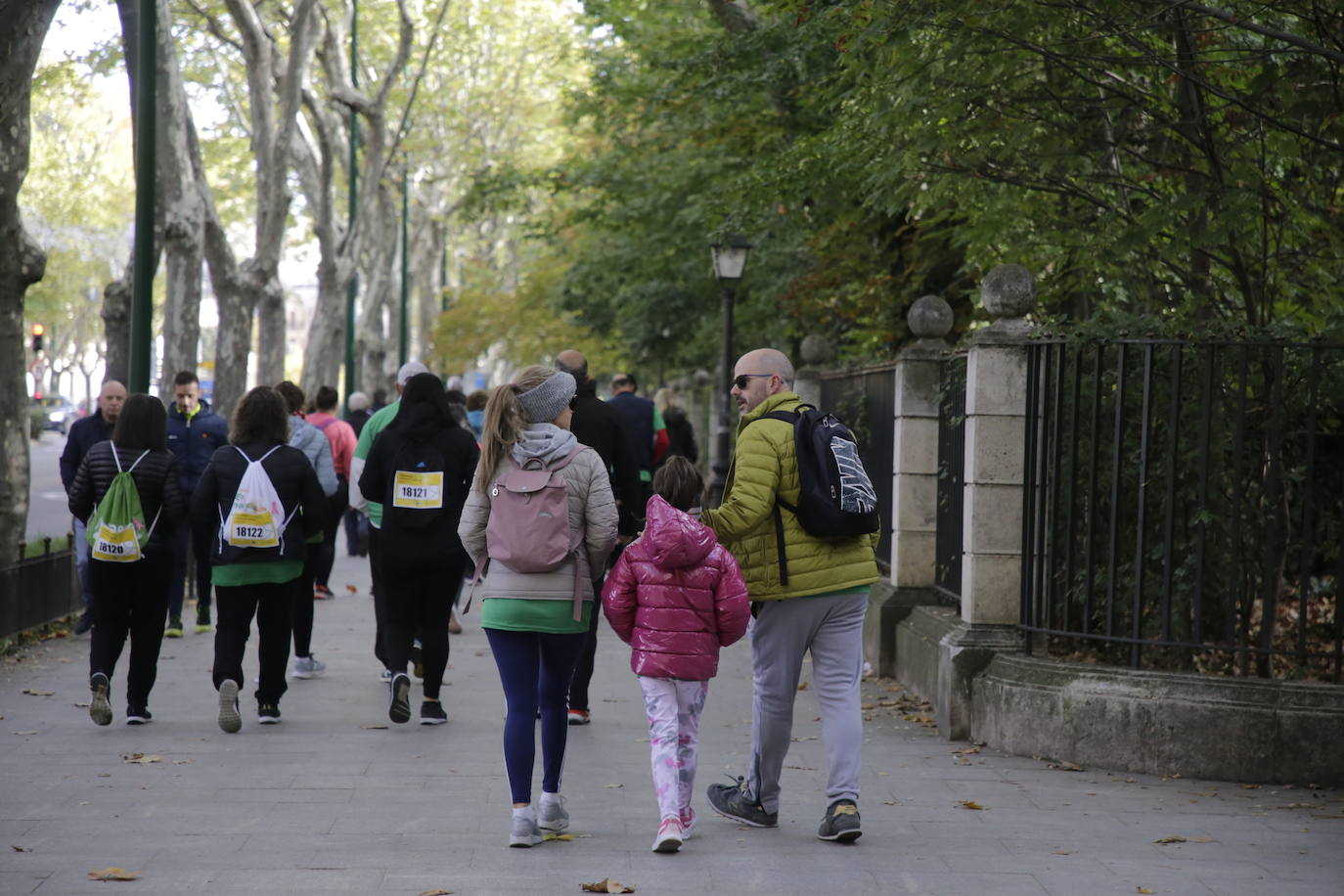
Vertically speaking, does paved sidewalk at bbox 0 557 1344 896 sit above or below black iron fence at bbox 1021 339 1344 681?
below

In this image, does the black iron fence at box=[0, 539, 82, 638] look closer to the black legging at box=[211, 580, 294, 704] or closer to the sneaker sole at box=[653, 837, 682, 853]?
the black legging at box=[211, 580, 294, 704]

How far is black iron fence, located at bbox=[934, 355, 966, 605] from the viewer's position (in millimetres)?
9555

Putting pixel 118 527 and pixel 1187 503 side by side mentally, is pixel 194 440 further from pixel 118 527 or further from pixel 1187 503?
pixel 1187 503

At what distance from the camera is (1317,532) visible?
804 centimetres

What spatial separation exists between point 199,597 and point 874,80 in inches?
242

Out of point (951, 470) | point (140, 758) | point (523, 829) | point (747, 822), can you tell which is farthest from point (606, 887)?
point (951, 470)

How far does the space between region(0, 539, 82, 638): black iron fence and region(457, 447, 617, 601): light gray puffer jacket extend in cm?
588

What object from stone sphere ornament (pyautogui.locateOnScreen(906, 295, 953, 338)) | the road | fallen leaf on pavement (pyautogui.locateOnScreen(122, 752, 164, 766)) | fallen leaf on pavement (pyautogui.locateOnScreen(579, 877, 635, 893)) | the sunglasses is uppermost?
stone sphere ornament (pyautogui.locateOnScreen(906, 295, 953, 338))

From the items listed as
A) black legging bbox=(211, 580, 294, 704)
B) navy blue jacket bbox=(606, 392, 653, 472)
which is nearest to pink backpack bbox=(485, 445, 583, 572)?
black legging bbox=(211, 580, 294, 704)

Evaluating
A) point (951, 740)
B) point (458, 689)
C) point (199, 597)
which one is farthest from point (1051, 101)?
point (199, 597)

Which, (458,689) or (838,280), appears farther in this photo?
(838,280)

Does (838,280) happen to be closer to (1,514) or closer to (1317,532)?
(1,514)

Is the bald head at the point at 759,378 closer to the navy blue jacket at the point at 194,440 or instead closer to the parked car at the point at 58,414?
the navy blue jacket at the point at 194,440

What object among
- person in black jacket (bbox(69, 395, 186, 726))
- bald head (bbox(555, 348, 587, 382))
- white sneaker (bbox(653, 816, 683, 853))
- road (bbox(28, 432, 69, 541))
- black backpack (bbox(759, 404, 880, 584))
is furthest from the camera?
road (bbox(28, 432, 69, 541))
